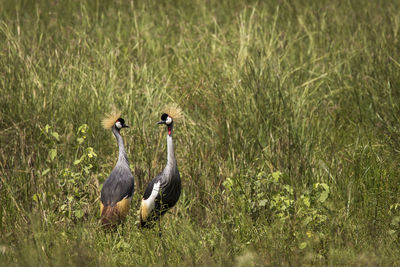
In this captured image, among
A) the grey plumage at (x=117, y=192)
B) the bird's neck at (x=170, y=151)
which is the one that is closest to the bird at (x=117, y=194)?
the grey plumage at (x=117, y=192)

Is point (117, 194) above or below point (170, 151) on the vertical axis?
below

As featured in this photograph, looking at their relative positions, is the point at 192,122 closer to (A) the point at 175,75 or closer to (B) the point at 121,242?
(A) the point at 175,75

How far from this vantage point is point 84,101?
6156 mm

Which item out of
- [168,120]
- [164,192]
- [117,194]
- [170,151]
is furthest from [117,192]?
[168,120]

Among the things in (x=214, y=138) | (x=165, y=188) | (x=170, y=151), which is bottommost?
(x=214, y=138)

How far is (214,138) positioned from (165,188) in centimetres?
126

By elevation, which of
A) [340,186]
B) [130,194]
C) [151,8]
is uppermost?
[151,8]

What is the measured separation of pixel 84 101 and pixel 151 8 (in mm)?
2804

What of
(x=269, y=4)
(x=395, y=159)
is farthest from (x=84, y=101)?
(x=269, y=4)

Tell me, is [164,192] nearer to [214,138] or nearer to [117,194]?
[117,194]

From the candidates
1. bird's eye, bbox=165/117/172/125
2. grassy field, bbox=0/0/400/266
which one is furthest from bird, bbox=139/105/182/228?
grassy field, bbox=0/0/400/266

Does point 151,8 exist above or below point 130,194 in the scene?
above

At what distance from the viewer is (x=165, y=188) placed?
484cm

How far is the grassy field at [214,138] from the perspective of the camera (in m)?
4.46
